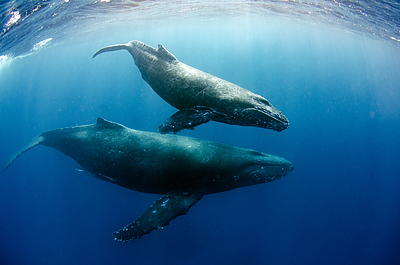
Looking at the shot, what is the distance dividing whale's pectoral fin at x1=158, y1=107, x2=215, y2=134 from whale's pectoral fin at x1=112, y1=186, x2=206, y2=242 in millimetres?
1990

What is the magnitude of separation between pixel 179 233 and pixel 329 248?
46.3ft

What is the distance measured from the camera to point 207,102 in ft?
14.1

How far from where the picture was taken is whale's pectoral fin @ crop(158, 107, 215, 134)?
13.3 feet

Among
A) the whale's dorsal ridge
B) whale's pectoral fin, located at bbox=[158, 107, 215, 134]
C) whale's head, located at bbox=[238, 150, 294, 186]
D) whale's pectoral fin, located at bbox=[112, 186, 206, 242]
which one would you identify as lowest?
whale's pectoral fin, located at bbox=[112, 186, 206, 242]

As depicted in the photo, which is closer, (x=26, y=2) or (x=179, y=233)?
(x=26, y=2)

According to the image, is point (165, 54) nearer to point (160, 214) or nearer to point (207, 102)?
point (207, 102)

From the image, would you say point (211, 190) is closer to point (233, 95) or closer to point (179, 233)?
point (233, 95)

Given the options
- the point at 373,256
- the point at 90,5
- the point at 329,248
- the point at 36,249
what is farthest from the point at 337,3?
the point at 36,249

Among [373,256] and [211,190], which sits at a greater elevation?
[211,190]

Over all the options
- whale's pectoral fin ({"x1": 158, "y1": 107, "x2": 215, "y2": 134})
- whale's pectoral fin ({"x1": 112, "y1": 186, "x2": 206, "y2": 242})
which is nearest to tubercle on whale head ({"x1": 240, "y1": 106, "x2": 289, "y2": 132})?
whale's pectoral fin ({"x1": 158, "y1": 107, "x2": 215, "y2": 134})

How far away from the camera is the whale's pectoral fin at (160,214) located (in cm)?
432

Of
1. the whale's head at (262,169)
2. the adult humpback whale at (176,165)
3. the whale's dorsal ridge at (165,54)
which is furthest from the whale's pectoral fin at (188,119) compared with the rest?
the whale's head at (262,169)

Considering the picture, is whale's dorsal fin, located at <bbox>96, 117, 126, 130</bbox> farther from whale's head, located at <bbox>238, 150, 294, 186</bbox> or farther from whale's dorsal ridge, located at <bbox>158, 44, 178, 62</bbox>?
whale's head, located at <bbox>238, 150, 294, 186</bbox>

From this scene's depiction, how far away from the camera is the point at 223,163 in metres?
5.44
